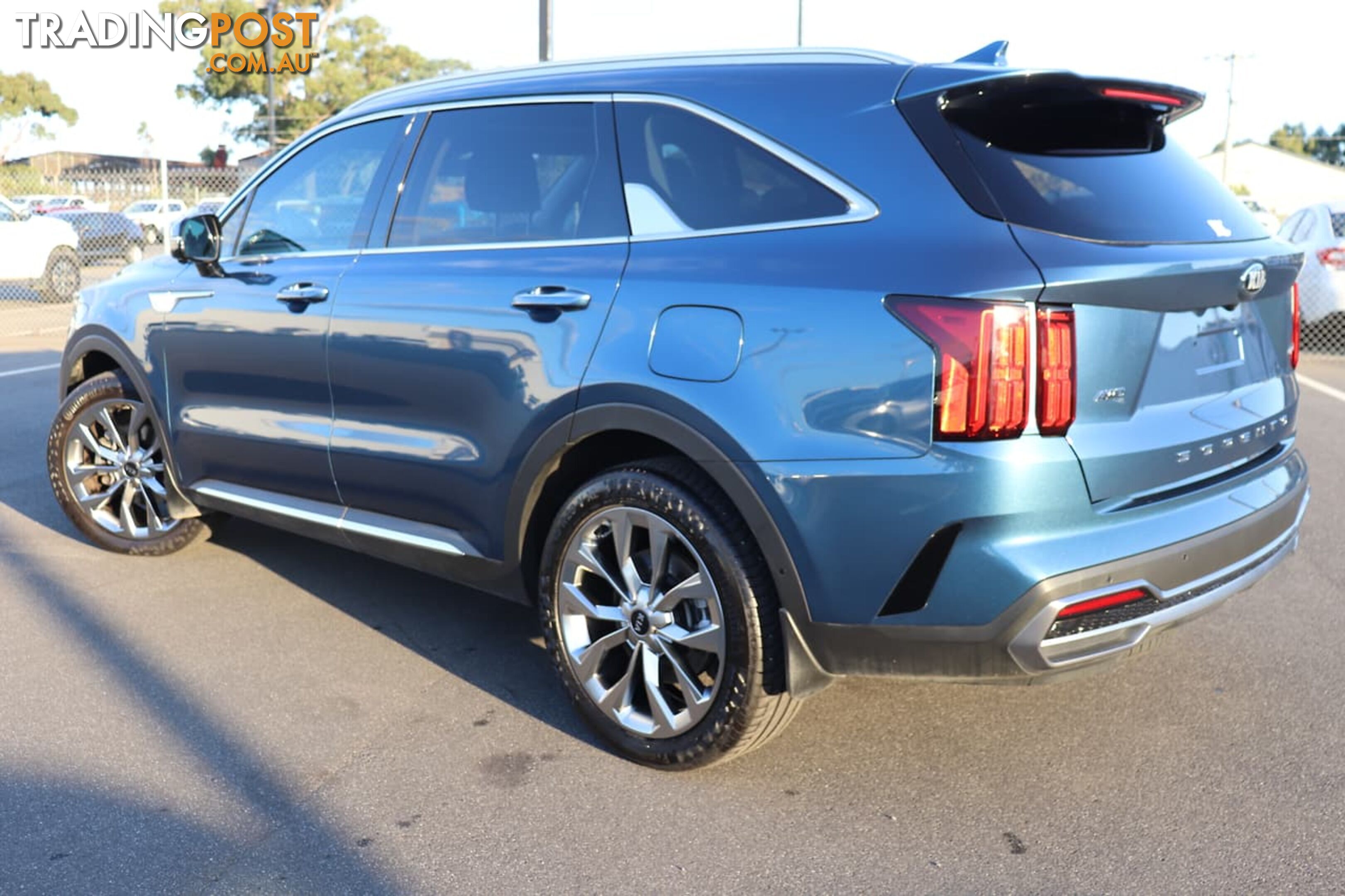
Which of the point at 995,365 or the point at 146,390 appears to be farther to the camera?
the point at 146,390

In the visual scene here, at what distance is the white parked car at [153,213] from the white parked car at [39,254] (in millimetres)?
11114

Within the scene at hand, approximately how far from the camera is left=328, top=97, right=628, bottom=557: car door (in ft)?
11.0

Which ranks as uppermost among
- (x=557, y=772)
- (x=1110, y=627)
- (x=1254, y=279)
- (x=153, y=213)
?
(x=153, y=213)

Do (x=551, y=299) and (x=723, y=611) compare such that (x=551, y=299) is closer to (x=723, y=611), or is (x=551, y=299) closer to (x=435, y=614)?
(x=723, y=611)

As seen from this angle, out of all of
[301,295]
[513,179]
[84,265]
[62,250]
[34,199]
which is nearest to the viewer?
[513,179]

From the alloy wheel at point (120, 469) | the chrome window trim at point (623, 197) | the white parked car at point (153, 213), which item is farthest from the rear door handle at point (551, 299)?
the white parked car at point (153, 213)

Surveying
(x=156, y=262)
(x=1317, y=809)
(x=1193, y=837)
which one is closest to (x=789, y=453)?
(x=1193, y=837)

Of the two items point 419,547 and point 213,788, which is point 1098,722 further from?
point 213,788

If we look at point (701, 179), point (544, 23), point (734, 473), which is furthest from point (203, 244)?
point (544, 23)

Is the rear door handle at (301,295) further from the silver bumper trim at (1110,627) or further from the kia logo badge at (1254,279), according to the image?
the kia logo badge at (1254,279)

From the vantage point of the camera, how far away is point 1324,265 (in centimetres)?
1198

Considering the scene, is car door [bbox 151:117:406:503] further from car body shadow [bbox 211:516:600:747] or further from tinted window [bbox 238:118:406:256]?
car body shadow [bbox 211:516:600:747]

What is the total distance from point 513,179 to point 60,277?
15.8 m

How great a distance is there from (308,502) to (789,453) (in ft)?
6.82
